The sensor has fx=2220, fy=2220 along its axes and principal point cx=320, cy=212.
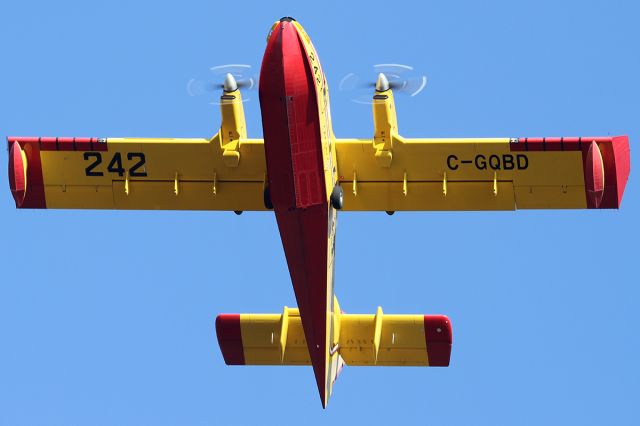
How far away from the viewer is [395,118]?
50469 mm

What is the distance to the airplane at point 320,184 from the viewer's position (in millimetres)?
48312

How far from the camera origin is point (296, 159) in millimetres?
47156

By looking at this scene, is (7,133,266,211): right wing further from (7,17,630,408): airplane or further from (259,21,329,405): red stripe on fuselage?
(259,21,329,405): red stripe on fuselage

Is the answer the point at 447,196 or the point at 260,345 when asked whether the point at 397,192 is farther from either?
the point at 260,345

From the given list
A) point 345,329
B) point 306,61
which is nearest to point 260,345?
point 345,329

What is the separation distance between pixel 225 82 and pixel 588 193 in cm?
858

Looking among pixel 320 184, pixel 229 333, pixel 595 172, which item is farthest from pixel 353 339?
pixel 595 172

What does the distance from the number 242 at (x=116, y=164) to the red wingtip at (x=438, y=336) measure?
7.56 meters

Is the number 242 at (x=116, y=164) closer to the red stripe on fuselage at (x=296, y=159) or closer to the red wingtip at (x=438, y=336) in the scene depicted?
the red stripe on fuselage at (x=296, y=159)

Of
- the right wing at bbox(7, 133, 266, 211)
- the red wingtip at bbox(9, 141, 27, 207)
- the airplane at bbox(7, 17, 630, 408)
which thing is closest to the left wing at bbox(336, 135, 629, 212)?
the airplane at bbox(7, 17, 630, 408)

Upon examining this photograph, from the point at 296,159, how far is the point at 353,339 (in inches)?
270

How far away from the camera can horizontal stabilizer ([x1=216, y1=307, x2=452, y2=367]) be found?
52250 millimetres

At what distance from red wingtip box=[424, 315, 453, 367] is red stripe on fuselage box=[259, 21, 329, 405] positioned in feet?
12.1

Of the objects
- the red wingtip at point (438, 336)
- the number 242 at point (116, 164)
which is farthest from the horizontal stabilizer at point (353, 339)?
the number 242 at point (116, 164)
